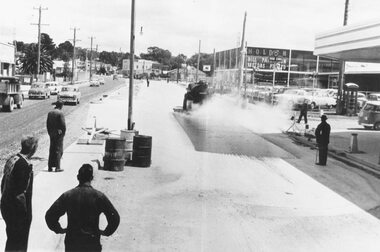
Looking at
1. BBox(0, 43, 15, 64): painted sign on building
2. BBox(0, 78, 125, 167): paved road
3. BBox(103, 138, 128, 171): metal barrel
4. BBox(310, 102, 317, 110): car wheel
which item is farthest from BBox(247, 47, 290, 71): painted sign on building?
BBox(103, 138, 128, 171): metal barrel

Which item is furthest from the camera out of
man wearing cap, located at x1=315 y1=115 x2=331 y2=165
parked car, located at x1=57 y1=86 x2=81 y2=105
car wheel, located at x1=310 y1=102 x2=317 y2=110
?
car wheel, located at x1=310 y1=102 x2=317 y2=110

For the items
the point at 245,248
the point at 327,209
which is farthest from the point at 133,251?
the point at 327,209

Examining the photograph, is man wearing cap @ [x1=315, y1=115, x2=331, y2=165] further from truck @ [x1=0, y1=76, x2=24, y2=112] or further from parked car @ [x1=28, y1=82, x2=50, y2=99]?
parked car @ [x1=28, y1=82, x2=50, y2=99]

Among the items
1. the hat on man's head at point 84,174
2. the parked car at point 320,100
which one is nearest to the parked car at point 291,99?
the parked car at point 320,100

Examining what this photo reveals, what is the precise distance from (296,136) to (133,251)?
1789cm

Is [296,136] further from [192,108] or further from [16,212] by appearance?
[16,212]

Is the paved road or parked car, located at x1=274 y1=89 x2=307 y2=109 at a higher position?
parked car, located at x1=274 y1=89 x2=307 y2=109

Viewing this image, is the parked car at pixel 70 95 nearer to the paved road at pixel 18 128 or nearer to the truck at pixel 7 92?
the paved road at pixel 18 128

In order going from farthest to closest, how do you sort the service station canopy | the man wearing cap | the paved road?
the service station canopy → the paved road → the man wearing cap

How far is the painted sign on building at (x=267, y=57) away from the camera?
322ft

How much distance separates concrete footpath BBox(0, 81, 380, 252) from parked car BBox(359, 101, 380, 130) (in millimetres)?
15215

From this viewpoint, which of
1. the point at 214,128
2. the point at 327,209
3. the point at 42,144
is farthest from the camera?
the point at 214,128

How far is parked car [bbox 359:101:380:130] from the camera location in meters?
29.4

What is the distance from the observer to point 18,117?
93.9 ft
